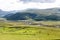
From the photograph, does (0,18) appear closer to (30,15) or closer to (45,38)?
(30,15)

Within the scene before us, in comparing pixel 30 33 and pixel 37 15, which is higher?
pixel 37 15

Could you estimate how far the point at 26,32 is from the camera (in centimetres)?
251

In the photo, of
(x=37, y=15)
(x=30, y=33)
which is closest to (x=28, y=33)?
(x=30, y=33)

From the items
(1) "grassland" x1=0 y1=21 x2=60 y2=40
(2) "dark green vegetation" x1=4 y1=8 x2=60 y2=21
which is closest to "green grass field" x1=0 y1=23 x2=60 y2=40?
(1) "grassland" x1=0 y1=21 x2=60 y2=40

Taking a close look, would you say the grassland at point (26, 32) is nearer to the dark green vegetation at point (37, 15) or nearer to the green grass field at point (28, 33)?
the green grass field at point (28, 33)

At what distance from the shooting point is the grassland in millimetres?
2449

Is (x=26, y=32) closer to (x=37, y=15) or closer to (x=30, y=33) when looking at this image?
(x=30, y=33)

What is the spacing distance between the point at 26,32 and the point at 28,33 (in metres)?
0.04

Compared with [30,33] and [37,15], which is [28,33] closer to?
[30,33]

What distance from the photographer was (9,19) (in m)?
2.58

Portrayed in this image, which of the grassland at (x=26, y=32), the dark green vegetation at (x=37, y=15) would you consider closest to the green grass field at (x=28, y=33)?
the grassland at (x=26, y=32)

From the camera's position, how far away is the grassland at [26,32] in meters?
2.45

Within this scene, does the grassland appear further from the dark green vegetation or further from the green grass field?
the dark green vegetation

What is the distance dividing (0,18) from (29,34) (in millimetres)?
622
